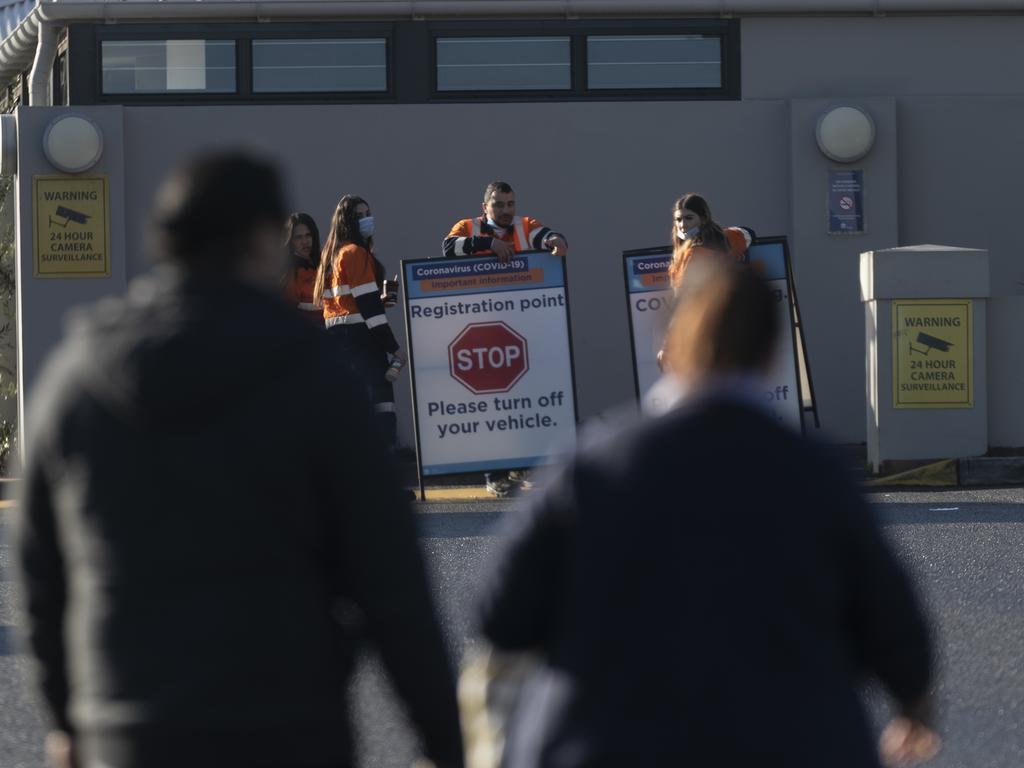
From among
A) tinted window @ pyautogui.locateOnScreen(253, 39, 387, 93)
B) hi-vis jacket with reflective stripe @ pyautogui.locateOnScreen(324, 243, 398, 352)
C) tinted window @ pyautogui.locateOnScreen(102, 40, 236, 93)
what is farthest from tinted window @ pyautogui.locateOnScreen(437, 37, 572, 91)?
hi-vis jacket with reflective stripe @ pyautogui.locateOnScreen(324, 243, 398, 352)

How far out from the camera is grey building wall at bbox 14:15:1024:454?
1530cm

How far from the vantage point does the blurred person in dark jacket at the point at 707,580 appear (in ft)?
9.45

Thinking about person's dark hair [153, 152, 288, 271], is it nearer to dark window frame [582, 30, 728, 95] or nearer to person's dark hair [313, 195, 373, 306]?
person's dark hair [313, 195, 373, 306]

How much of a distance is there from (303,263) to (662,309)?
229cm

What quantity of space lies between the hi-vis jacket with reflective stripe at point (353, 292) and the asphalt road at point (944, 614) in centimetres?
123

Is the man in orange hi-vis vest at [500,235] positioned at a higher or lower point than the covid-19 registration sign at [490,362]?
higher

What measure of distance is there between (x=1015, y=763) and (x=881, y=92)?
398 inches

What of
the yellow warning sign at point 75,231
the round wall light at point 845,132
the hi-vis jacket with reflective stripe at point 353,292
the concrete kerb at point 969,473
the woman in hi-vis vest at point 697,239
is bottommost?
the concrete kerb at point 969,473

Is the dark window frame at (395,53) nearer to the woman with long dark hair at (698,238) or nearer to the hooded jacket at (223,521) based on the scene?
the woman with long dark hair at (698,238)

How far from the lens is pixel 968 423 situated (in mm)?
13461

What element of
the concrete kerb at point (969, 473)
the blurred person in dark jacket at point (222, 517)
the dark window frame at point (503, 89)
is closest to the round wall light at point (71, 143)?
the dark window frame at point (503, 89)

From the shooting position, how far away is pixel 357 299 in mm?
12102

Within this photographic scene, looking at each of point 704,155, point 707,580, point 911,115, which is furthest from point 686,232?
point 707,580

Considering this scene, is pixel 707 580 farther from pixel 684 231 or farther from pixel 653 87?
pixel 653 87
